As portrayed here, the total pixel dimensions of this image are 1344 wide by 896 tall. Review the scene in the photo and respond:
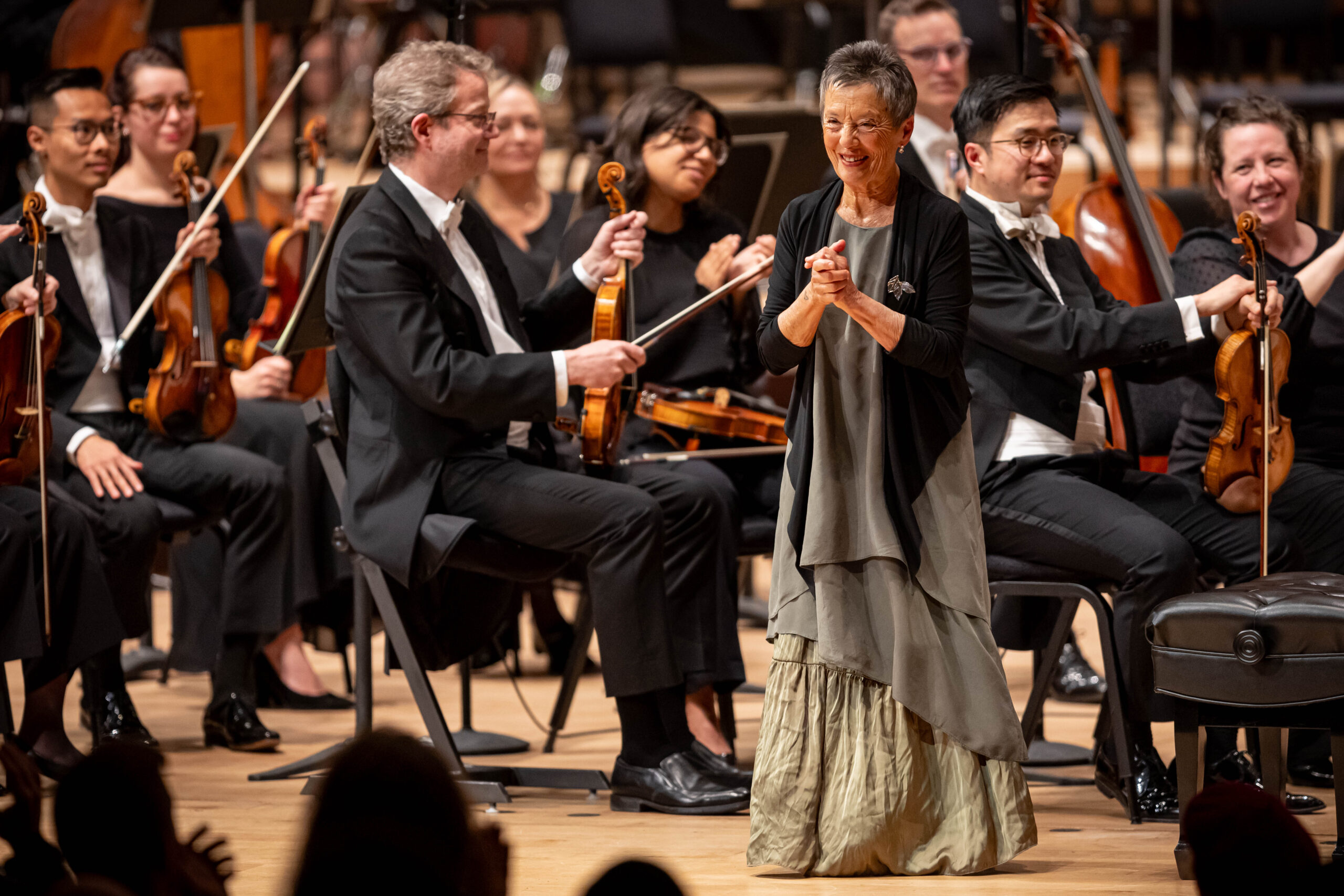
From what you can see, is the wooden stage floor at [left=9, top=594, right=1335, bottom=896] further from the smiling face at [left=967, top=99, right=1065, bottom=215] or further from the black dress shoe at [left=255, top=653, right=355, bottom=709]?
the smiling face at [left=967, top=99, right=1065, bottom=215]

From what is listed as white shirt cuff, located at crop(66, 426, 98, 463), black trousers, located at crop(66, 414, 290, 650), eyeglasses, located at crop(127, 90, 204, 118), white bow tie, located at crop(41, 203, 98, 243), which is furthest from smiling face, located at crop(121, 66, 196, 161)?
white shirt cuff, located at crop(66, 426, 98, 463)

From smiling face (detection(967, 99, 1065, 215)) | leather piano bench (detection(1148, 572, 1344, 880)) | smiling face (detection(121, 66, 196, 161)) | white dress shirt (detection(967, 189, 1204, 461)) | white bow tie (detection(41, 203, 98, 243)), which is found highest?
smiling face (detection(121, 66, 196, 161))

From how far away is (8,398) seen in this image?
126 inches

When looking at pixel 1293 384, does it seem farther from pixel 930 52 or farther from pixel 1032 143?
pixel 930 52

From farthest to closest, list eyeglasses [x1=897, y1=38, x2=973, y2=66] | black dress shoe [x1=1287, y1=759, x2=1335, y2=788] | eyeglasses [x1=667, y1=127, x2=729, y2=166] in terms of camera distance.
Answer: eyeglasses [x1=897, y1=38, x2=973, y2=66] → eyeglasses [x1=667, y1=127, x2=729, y2=166] → black dress shoe [x1=1287, y1=759, x2=1335, y2=788]

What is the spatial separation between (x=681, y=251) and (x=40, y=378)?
1.35 metres

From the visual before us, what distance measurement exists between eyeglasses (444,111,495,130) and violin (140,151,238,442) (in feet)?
3.17

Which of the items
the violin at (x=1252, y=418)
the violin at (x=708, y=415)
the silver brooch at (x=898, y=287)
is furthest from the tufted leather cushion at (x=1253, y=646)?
the violin at (x=708, y=415)

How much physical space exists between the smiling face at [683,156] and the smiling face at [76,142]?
3.97ft

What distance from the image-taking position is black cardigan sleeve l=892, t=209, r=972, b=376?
8.36ft

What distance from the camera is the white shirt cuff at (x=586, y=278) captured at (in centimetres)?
338

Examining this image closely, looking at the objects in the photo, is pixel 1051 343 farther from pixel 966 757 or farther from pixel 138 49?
pixel 138 49

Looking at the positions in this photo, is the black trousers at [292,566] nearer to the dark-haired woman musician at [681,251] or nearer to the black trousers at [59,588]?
the black trousers at [59,588]

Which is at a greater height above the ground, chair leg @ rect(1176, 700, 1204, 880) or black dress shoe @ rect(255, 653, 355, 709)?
chair leg @ rect(1176, 700, 1204, 880)
